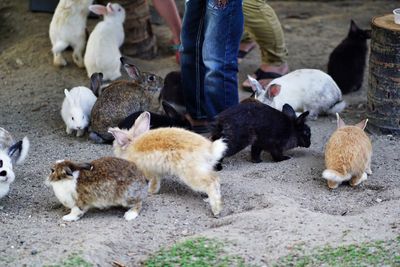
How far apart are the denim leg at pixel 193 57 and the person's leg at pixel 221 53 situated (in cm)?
10

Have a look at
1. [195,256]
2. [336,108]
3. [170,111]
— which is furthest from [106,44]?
[195,256]

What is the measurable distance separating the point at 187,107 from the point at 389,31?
1.86 metres

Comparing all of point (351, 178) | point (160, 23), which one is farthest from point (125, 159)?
point (160, 23)

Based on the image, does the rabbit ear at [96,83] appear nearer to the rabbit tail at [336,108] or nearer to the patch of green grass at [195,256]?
the rabbit tail at [336,108]

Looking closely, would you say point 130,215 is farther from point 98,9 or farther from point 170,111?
point 98,9

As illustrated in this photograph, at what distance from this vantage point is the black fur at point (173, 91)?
8.03 meters

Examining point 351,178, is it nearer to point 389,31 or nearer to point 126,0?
point 389,31

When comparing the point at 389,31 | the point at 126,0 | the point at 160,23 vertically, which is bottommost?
the point at 160,23

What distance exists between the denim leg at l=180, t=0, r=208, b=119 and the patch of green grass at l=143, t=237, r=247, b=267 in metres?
2.42

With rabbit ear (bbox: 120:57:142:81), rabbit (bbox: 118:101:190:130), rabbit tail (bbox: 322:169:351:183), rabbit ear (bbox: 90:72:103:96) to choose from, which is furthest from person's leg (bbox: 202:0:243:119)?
rabbit tail (bbox: 322:169:351:183)

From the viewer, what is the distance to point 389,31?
7.16 metres

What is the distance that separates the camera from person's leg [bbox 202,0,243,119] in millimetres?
6781

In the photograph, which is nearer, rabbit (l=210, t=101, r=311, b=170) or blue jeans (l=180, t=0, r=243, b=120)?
rabbit (l=210, t=101, r=311, b=170)

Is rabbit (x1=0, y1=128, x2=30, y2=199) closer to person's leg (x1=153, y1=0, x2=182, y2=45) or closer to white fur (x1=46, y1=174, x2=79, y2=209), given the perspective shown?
white fur (x1=46, y1=174, x2=79, y2=209)
